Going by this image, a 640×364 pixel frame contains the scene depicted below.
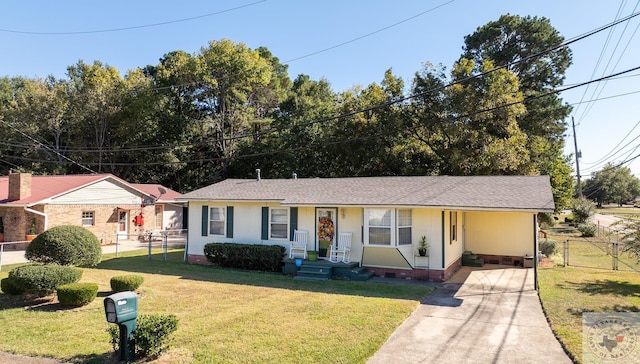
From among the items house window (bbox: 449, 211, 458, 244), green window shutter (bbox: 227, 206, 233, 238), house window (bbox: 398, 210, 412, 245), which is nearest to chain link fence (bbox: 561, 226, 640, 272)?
house window (bbox: 449, 211, 458, 244)

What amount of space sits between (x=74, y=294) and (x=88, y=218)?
1660 centimetres

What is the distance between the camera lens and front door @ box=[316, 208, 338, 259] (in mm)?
14836

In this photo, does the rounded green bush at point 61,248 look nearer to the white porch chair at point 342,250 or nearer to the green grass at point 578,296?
the white porch chair at point 342,250

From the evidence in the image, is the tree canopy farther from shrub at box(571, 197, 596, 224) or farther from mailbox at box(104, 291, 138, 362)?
mailbox at box(104, 291, 138, 362)

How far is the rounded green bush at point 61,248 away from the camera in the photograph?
11.2m

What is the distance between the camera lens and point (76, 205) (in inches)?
920

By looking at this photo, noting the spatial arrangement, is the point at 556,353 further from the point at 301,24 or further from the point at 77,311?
the point at 301,24

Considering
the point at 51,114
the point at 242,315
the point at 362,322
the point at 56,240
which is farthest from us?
the point at 51,114

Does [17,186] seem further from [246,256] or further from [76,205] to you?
[246,256]

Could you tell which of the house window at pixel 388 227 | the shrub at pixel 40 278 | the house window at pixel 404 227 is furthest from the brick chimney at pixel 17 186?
the house window at pixel 404 227

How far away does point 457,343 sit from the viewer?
7.34 metres

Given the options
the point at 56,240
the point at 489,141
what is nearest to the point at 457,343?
the point at 56,240

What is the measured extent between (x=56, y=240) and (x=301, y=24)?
10.6m

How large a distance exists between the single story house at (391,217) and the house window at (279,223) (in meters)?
0.04
